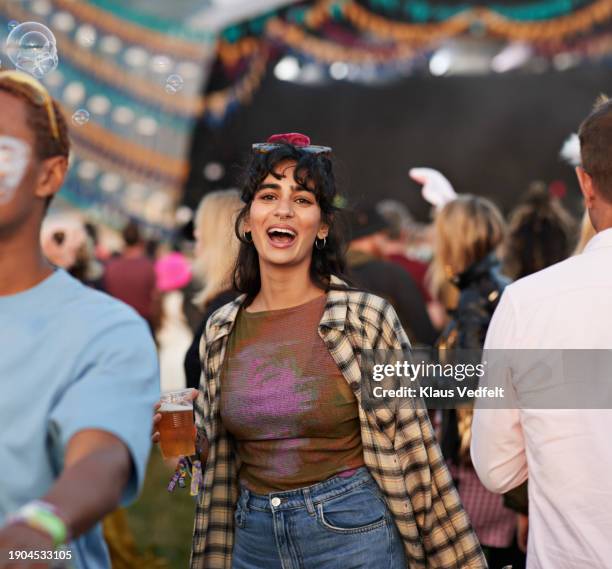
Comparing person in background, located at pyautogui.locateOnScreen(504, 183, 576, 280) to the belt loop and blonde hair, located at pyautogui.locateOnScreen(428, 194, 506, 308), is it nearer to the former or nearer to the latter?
blonde hair, located at pyautogui.locateOnScreen(428, 194, 506, 308)

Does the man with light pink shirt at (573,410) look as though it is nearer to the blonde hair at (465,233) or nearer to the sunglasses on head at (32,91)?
the sunglasses on head at (32,91)

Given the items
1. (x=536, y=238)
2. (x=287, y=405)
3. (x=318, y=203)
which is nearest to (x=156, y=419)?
(x=287, y=405)

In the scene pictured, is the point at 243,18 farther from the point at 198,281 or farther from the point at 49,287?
the point at 49,287

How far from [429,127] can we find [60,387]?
12062 millimetres

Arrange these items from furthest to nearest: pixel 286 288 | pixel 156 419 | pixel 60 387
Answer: pixel 286 288
pixel 156 419
pixel 60 387

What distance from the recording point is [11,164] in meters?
1.50

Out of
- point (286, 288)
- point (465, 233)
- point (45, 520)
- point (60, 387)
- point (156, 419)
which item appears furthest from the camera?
point (465, 233)

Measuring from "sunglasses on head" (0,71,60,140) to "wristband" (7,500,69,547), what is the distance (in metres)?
0.65

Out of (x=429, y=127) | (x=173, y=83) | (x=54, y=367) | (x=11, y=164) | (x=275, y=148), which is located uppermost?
(x=429, y=127)

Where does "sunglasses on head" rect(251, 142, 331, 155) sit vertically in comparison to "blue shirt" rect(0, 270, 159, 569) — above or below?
above

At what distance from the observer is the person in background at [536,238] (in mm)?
4160

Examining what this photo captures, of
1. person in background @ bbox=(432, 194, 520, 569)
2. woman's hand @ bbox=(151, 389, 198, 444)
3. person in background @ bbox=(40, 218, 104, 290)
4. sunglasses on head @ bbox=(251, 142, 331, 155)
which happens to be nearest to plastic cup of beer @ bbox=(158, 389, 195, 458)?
woman's hand @ bbox=(151, 389, 198, 444)

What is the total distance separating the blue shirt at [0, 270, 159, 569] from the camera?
143cm

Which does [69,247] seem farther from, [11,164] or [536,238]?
[11,164]
